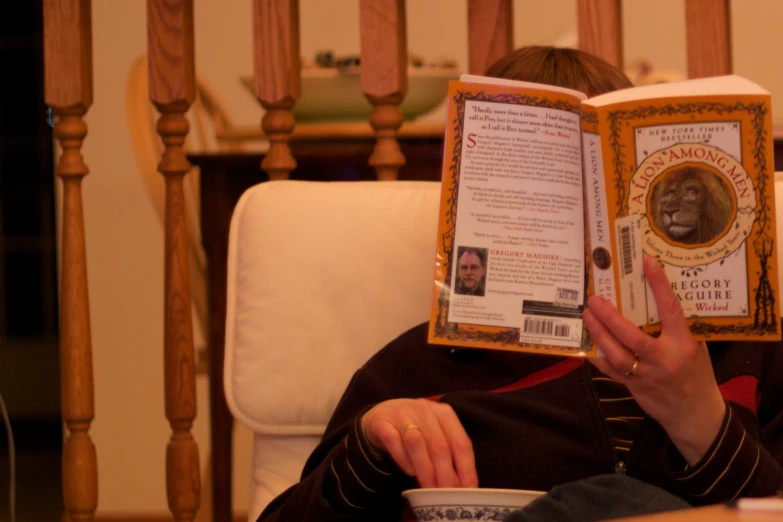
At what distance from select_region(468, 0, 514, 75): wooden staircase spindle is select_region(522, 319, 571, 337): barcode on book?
1.98 ft

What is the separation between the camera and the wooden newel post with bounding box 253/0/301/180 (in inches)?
52.4

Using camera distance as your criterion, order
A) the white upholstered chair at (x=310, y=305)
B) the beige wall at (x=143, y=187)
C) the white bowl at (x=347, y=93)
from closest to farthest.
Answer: the white upholstered chair at (x=310, y=305) → the white bowl at (x=347, y=93) → the beige wall at (x=143, y=187)

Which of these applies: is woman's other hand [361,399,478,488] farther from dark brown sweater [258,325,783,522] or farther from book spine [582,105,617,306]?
book spine [582,105,617,306]

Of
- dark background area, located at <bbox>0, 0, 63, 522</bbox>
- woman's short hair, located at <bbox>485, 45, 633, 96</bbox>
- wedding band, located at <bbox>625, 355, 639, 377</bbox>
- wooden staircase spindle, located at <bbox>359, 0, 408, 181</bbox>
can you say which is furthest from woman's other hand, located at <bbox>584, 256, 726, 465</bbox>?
dark background area, located at <bbox>0, 0, 63, 522</bbox>

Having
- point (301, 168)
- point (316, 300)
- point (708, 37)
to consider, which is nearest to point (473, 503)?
point (316, 300)

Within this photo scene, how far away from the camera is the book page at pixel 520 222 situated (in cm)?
88

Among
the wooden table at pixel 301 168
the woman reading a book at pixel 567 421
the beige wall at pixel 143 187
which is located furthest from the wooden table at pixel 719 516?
the beige wall at pixel 143 187

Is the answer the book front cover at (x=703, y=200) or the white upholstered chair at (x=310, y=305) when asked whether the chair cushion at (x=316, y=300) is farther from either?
the book front cover at (x=703, y=200)

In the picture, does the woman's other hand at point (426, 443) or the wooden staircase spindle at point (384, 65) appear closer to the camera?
the woman's other hand at point (426, 443)

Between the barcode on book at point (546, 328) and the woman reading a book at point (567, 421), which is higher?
the barcode on book at point (546, 328)

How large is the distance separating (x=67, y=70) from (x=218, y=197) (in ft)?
1.21

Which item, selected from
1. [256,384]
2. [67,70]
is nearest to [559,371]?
[256,384]

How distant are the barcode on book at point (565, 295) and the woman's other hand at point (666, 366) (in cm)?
2

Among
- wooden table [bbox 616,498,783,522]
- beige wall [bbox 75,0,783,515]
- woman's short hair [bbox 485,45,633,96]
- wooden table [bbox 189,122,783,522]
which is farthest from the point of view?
beige wall [bbox 75,0,783,515]
